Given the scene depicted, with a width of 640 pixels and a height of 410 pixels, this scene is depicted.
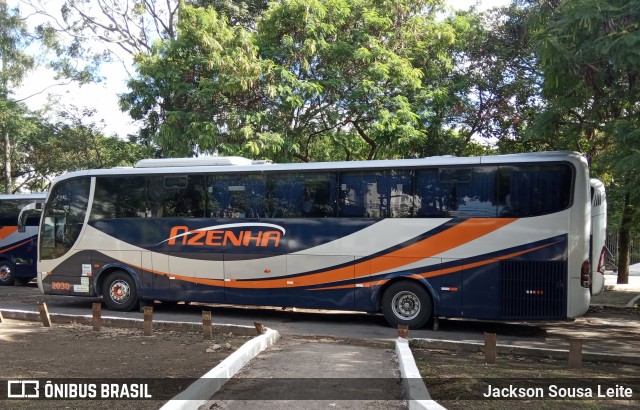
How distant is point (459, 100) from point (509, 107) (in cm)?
167

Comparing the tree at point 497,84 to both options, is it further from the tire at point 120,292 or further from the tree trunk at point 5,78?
the tree trunk at point 5,78

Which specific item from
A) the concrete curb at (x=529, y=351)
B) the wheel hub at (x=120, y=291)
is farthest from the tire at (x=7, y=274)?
the concrete curb at (x=529, y=351)

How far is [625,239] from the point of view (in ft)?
56.7

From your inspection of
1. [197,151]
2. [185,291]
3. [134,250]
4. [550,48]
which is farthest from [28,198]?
[550,48]

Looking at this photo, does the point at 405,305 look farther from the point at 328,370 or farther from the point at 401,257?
the point at 328,370

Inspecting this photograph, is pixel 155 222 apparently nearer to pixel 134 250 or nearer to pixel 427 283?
pixel 134 250

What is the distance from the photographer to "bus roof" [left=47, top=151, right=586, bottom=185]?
10.3m

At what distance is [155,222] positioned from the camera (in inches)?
510

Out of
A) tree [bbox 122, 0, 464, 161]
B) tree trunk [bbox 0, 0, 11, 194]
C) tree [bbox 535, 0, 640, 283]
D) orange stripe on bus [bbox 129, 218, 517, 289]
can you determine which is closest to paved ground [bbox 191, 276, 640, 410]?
Answer: orange stripe on bus [bbox 129, 218, 517, 289]

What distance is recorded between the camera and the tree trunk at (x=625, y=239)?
1609 centimetres

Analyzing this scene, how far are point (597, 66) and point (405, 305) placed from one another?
5387mm

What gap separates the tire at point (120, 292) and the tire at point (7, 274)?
8795 mm

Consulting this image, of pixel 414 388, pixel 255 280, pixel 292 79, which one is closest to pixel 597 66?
pixel 414 388

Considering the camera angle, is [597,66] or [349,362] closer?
[349,362]
